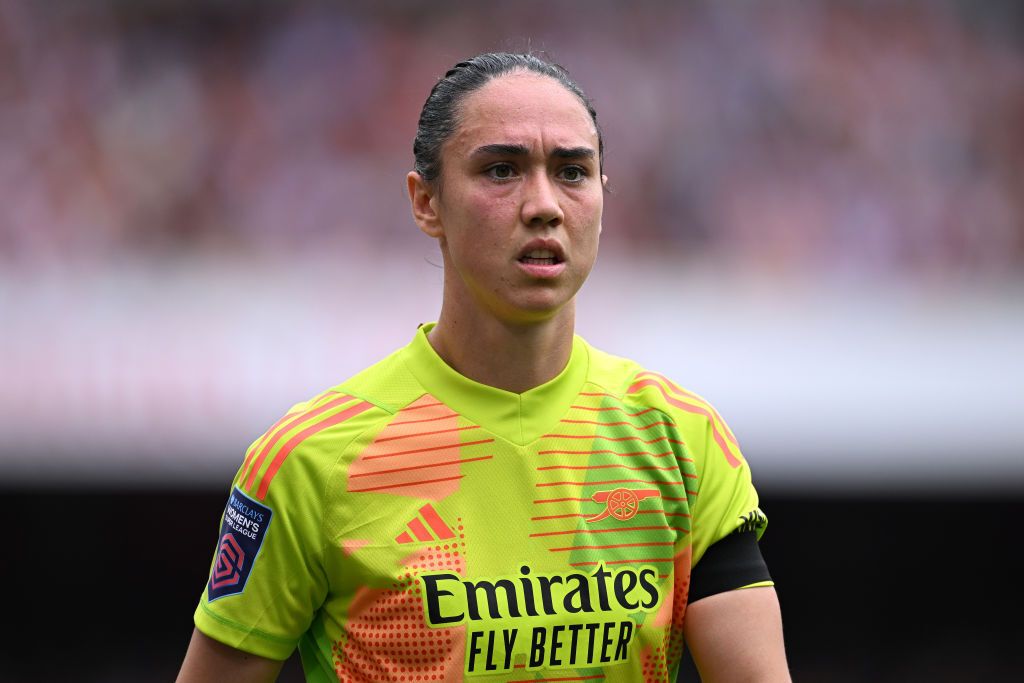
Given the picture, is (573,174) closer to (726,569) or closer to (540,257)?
(540,257)

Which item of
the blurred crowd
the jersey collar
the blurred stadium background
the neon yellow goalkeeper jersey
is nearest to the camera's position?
the neon yellow goalkeeper jersey

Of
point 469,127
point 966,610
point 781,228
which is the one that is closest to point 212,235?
point 781,228

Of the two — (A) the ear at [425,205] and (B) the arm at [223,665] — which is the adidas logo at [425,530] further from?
(A) the ear at [425,205]

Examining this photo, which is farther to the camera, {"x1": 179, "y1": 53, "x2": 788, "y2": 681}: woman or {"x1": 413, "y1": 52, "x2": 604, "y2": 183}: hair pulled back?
{"x1": 413, "y1": 52, "x2": 604, "y2": 183}: hair pulled back

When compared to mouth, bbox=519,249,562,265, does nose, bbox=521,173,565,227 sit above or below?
above

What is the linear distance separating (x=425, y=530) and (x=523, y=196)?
1.94 feet

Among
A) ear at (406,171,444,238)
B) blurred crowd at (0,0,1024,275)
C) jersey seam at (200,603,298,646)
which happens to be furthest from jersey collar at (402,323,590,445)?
blurred crowd at (0,0,1024,275)

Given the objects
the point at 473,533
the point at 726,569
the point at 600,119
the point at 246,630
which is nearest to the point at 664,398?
the point at 726,569

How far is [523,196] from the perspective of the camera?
8.32 feet

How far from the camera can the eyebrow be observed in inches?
99.9

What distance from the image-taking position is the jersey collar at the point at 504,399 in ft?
8.59

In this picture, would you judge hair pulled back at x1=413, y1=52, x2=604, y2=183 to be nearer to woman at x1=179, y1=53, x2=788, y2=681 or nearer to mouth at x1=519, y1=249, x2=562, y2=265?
woman at x1=179, y1=53, x2=788, y2=681

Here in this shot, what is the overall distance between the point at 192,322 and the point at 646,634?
17.0 ft

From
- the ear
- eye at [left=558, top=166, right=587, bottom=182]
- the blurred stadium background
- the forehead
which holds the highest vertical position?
the forehead
